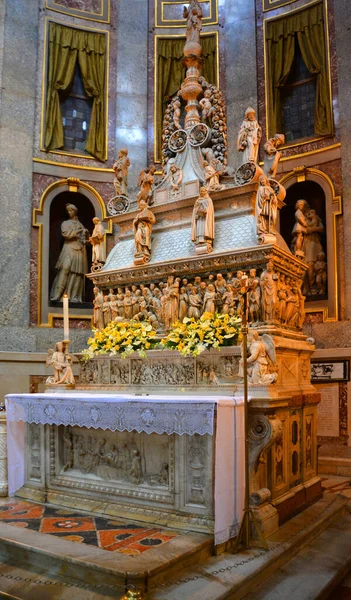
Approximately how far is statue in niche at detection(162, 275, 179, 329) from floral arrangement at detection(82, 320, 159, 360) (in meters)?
0.26

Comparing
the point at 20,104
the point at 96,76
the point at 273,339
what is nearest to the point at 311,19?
the point at 96,76

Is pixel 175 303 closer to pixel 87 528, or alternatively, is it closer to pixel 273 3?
pixel 87 528

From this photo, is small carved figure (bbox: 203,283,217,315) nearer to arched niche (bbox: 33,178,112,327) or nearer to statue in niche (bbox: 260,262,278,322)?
statue in niche (bbox: 260,262,278,322)

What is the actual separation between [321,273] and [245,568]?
24.8 ft

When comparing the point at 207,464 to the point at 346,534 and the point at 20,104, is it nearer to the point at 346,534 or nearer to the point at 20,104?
the point at 346,534

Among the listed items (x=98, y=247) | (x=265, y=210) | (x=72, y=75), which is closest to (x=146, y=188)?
(x=98, y=247)

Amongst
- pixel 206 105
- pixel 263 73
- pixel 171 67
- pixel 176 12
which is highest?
pixel 176 12

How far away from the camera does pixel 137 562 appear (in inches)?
187

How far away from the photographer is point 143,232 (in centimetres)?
819

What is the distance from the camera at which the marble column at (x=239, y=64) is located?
517 inches

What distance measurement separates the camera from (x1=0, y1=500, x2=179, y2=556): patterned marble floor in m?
5.33

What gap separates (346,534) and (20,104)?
10597 millimetres

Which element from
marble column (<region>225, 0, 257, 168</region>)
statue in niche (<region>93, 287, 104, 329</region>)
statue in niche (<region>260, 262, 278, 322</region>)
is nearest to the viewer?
statue in niche (<region>260, 262, 278, 322</region>)

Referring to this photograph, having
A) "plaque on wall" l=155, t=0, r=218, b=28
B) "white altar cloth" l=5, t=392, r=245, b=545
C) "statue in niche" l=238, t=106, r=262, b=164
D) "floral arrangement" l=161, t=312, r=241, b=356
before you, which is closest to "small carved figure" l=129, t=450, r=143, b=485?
"white altar cloth" l=5, t=392, r=245, b=545
